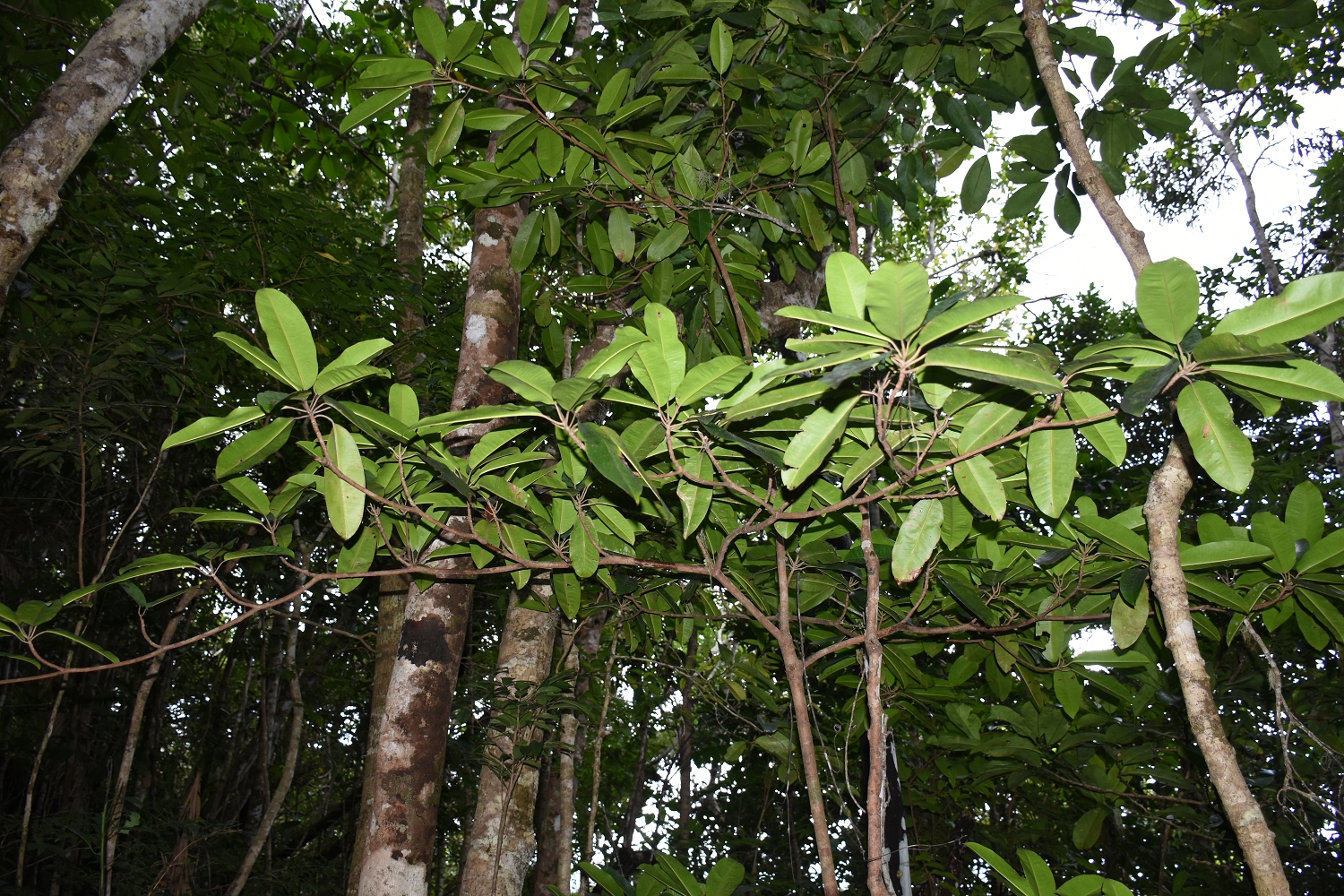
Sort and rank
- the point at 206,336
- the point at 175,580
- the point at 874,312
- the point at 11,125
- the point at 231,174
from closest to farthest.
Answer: the point at 874,312 → the point at 11,125 → the point at 231,174 → the point at 206,336 → the point at 175,580

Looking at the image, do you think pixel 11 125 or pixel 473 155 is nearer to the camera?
pixel 11 125

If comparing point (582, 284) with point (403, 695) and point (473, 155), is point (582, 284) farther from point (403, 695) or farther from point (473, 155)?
point (473, 155)

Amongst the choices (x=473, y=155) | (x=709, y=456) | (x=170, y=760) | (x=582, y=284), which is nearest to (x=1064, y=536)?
(x=709, y=456)

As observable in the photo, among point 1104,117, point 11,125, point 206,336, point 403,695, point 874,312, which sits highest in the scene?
point 206,336

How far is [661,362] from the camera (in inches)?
41.6

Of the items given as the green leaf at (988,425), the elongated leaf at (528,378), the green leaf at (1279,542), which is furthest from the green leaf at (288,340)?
the green leaf at (1279,542)

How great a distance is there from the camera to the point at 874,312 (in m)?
0.87

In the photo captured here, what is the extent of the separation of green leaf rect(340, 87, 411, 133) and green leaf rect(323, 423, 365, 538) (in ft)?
2.26

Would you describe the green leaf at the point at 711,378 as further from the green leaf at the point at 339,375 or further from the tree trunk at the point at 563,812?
the tree trunk at the point at 563,812

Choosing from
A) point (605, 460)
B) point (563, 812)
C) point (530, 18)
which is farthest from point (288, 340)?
point (563, 812)

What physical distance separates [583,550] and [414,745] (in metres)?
0.75

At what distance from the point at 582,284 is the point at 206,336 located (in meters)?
2.57

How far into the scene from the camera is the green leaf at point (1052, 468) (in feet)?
3.71

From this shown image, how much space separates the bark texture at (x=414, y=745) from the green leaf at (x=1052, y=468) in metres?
1.27
